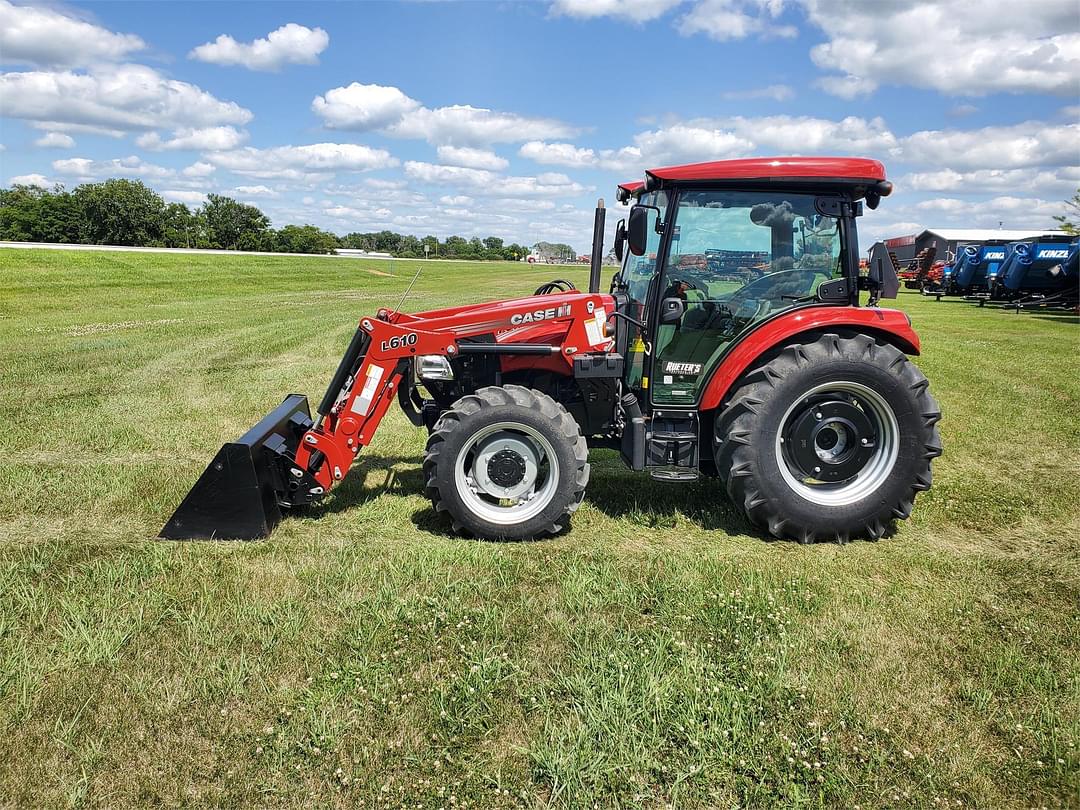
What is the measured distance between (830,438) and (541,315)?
6.86 feet

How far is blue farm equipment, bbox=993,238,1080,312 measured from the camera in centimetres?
2242

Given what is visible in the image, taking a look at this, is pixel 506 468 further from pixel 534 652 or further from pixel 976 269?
pixel 976 269

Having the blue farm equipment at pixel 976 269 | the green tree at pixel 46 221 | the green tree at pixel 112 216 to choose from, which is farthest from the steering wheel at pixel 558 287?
the green tree at pixel 46 221

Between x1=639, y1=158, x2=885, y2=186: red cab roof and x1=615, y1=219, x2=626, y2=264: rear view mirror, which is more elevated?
x1=639, y1=158, x2=885, y2=186: red cab roof

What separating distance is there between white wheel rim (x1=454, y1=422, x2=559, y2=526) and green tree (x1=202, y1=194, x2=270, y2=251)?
61621 millimetres

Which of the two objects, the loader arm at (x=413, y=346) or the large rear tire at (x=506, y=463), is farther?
the loader arm at (x=413, y=346)

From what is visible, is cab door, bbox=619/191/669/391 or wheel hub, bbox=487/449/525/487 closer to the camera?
wheel hub, bbox=487/449/525/487

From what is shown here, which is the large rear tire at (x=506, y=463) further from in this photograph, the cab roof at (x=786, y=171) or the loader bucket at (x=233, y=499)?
the cab roof at (x=786, y=171)

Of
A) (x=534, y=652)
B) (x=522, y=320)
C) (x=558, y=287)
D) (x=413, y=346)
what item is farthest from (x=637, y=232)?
(x=534, y=652)

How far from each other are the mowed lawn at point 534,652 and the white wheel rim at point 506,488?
262 millimetres

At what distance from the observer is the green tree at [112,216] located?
53.1 meters

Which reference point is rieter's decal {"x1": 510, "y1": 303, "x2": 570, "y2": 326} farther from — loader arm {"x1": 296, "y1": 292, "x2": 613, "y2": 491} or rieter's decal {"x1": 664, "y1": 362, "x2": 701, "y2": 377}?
rieter's decal {"x1": 664, "y1": 362, "x2": 701, "y2": 377}

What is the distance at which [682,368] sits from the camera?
4.99 meters

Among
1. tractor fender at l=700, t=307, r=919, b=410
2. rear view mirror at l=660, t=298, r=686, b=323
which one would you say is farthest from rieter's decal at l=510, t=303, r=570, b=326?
tractor fender at l=700, t=307, r=919, b=410
